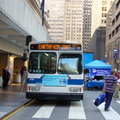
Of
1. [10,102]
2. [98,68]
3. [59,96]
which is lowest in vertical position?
[10,102]

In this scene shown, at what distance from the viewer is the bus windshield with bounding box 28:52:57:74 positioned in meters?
11.3

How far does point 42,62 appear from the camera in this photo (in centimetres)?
1133

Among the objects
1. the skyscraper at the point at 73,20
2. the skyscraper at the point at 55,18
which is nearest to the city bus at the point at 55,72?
the skyscraper at the point at 55,18

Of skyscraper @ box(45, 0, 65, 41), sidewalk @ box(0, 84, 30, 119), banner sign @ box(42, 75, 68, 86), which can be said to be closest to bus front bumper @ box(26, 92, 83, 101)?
banner sign @ box(42, 75, 68, 86)

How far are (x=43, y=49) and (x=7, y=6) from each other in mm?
2853

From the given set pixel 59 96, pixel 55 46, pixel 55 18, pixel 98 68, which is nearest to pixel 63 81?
pixel 59 96

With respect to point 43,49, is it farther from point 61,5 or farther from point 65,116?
point 61,5

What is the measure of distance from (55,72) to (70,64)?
2.51 feet

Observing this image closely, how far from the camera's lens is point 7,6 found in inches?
477

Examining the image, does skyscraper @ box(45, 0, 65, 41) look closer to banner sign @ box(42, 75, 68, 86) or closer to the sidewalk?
the sidewalk

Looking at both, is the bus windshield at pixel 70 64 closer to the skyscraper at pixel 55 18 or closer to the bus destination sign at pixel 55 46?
the bus destination sign at pixel 55 46

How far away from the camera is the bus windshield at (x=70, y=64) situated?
11.2m

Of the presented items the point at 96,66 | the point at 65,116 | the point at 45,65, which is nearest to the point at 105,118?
the point at 65,116

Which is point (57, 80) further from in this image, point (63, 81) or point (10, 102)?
point (10, 102)
